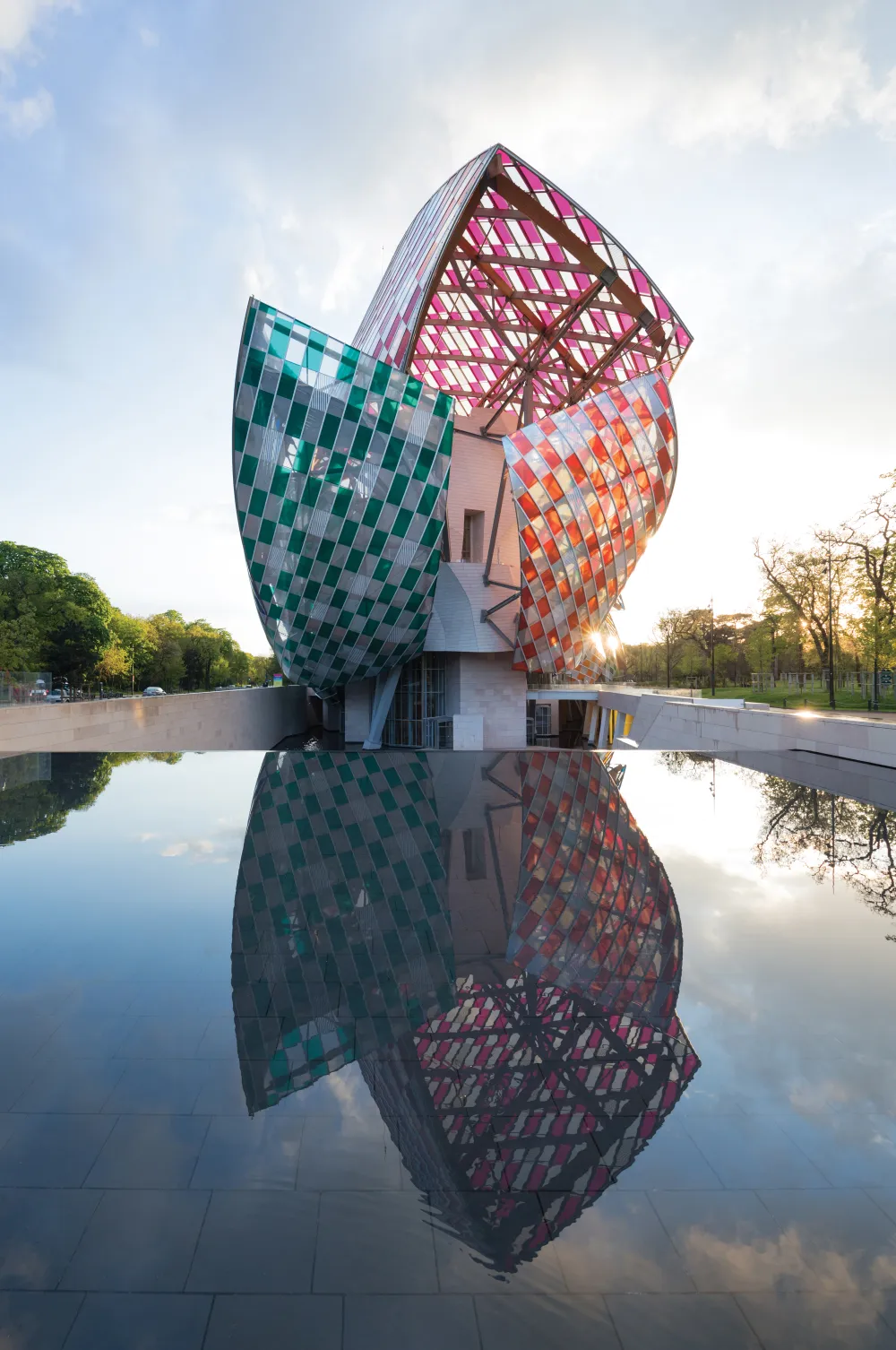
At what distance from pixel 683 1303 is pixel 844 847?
6.39 metres

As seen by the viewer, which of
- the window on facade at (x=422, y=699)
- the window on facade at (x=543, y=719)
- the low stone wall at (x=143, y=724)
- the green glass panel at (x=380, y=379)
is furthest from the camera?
the window on facade at (x=543, y=719)

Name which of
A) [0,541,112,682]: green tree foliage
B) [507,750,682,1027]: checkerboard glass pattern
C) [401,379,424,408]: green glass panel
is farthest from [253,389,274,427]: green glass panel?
[0,541,112,682]: green tree foliage

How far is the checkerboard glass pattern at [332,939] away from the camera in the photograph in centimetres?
367

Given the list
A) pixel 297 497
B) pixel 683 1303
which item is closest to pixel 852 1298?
pixel 683 1303

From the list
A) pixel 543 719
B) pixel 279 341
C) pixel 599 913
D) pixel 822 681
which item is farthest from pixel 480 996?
pixel 822 681

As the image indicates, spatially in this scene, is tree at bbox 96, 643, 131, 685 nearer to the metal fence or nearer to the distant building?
the distant building

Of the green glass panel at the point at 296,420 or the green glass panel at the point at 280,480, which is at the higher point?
the green glass panel at the point at 296,420

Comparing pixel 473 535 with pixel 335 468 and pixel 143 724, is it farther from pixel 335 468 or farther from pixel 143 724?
pixel 143 724

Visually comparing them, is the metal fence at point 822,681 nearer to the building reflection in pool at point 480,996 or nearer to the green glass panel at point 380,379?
the green glass panel at point 380,379

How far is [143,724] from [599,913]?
16.8 meters

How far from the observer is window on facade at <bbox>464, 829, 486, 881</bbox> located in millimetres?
6508

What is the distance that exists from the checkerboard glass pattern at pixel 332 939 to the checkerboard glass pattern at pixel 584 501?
15.8m

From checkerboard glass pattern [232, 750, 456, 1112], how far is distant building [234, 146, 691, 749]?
44.8 feet

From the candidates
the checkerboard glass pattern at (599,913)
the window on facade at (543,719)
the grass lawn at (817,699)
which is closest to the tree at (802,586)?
the grass lawn at (817,699)
